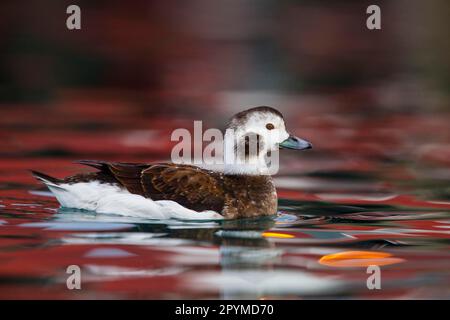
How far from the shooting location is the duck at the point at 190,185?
938cm

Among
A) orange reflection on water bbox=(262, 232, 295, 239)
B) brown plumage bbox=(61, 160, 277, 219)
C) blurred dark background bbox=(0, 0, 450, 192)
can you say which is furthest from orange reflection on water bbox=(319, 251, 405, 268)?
blurred dark background bbox=(0, 0, 450, 192)

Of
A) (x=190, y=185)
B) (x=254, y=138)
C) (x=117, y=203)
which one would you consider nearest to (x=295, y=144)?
(x=254, y=138)

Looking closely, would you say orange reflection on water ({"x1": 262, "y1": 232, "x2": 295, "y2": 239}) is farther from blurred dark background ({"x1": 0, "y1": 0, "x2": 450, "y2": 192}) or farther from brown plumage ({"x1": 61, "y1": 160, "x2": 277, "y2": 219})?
blurred dark background ({"x1": 0, "y1": 0, "x2": 450, "y2": 192})

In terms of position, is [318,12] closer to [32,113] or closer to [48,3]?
[48,3]

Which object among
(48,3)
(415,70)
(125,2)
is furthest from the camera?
(125,2)

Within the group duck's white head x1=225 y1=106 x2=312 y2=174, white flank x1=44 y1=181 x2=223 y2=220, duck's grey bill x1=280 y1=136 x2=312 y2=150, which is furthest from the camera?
duck's grey bill x1=280 y1=136 x2=312 y2=150

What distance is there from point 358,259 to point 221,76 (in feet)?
39.6

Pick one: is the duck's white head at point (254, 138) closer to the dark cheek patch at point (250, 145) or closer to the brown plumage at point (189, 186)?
the dark cheek patch at point (250, 145)

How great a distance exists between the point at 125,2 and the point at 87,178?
15.6 m

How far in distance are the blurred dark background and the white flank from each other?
10.7 feet

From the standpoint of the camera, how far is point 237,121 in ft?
31.9

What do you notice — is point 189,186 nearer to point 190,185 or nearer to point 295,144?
point 190,185

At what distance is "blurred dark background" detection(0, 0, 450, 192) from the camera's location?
46.7 ft

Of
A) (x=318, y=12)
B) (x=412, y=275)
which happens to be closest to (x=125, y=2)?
(x=318, y=12)
